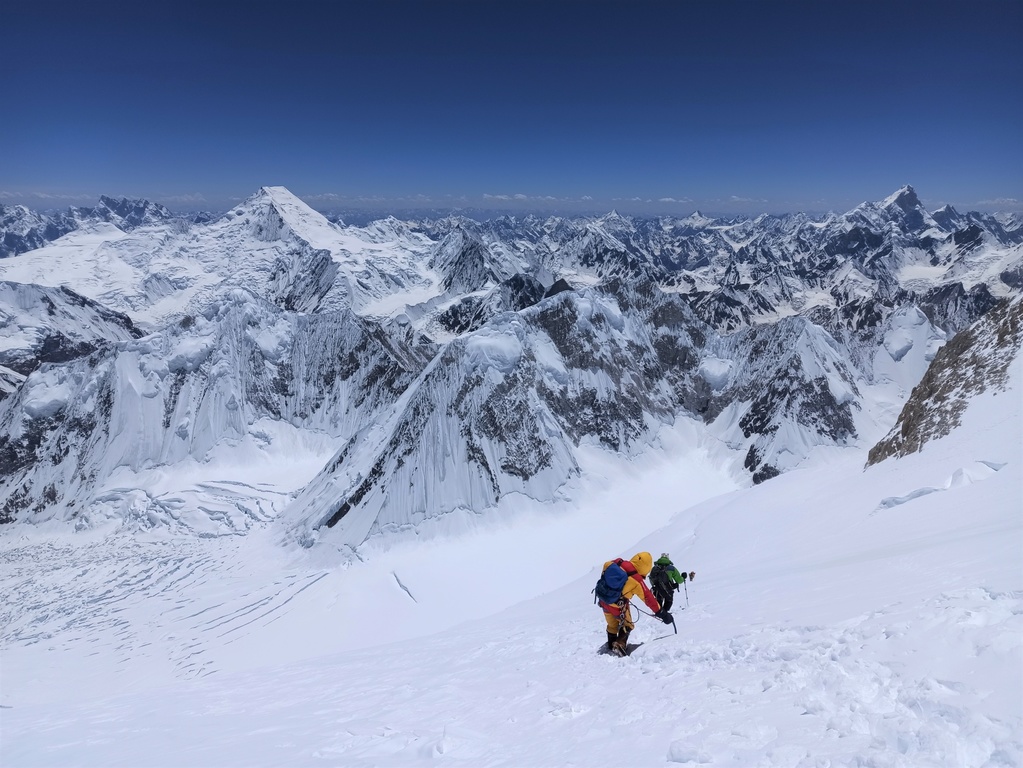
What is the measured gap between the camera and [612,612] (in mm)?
12188

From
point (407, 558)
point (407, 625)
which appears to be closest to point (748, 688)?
point (407, 625)

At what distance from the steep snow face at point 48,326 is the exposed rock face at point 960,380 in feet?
666

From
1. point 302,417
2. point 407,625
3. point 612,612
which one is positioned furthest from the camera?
point 302,417

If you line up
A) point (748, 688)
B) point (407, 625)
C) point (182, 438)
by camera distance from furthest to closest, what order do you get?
point (182, 438)
point (407, 625)
point (748, 688)

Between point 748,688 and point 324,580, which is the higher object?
point 748,688

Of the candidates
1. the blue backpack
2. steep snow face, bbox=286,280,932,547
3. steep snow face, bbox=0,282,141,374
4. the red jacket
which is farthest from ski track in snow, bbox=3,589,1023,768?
steep snow face, bbox=0,282,141,374

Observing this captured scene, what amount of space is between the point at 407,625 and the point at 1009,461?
4345 centimetres

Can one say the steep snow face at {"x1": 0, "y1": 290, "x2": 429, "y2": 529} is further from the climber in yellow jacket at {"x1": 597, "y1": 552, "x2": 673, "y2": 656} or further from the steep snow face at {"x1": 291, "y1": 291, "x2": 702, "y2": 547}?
the climber in yellow jacket at {"x1": 597, "y1": 552, "x2": 673, "y2": 656}

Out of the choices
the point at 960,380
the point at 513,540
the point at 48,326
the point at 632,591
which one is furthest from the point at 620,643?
the point at 48,326

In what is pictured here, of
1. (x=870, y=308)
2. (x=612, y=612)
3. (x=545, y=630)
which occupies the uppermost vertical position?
(x=870, y=308)

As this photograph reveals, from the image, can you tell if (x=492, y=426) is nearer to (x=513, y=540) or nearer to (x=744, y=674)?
(x=513, y=540)

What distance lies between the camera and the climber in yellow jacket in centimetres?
1209

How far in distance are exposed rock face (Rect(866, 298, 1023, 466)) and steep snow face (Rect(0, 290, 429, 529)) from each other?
249 ft

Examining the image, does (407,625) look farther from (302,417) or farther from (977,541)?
(302,417)
